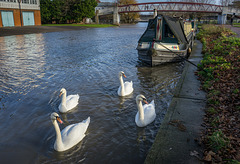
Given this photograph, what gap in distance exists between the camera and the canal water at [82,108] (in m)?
5.18

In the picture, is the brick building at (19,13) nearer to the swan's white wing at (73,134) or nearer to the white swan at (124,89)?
the white swan at (124,89)

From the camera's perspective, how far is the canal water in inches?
204

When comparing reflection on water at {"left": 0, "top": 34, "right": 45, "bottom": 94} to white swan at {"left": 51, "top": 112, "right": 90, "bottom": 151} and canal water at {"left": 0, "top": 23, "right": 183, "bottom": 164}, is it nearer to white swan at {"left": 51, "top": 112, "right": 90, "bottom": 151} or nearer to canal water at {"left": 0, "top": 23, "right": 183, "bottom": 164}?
canal water at {"left": 0, "top": 23, "right": 183, "bottom": 164}

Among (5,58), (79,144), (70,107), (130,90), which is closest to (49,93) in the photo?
(70,107)

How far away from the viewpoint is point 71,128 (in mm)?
5664

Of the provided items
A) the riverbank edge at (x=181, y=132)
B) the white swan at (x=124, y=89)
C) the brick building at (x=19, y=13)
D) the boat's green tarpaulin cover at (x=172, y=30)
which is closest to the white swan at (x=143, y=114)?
the riverbank edge at (x=181, y=132)

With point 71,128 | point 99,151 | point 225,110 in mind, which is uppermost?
point 225,110

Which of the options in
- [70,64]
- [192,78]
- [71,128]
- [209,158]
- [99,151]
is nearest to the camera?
[209,158]

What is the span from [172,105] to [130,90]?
2566 millimetres

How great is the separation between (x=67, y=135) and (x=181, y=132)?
2.88m

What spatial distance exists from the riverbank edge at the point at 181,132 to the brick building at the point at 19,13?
44.8m

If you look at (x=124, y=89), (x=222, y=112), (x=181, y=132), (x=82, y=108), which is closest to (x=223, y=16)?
(x=124, y=89)

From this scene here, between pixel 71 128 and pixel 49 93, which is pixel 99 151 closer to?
pixel 71 128

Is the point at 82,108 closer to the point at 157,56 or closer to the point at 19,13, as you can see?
the point at 157,56
